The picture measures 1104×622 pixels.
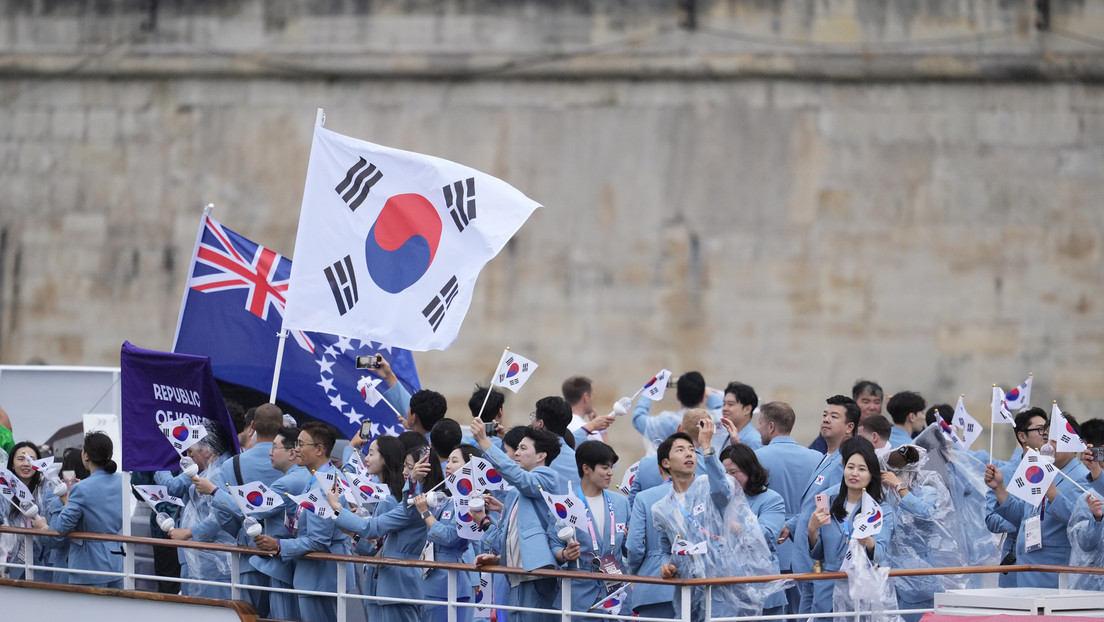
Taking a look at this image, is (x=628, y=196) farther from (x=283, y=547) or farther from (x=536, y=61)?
(x=283, y=547)

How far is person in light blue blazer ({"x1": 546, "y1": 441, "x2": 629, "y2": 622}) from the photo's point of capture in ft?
23.7

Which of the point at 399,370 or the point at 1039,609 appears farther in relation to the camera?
the point at 399,370

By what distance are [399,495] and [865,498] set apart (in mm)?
2588

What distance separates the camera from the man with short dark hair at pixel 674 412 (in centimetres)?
966

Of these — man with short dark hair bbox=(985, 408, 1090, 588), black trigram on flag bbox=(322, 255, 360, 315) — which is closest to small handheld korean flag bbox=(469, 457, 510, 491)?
black trigram on flag bbox=(322, 255, 360, 315)

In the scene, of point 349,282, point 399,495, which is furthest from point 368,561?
point 349,282

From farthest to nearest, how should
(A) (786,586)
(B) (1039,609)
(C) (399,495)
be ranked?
(C) (399,495) < (A) (786,586) < (B) (1039,609)

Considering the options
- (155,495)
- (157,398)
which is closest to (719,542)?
(157,398)

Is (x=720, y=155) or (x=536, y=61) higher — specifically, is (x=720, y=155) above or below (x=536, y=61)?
below

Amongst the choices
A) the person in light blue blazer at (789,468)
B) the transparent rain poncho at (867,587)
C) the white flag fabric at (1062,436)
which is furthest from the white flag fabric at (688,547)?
the white flag fabric at (1062,436)

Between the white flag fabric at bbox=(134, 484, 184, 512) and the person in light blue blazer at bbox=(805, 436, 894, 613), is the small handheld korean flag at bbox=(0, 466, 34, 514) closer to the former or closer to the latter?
the white flag fabric at bbox=(134, 484, 184, 512)

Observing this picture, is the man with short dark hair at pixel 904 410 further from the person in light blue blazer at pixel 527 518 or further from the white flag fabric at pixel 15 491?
the white flag fabric at pixel 15 491

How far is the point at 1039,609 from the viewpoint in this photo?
6832mm

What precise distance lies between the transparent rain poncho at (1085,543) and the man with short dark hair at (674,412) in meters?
2.62
